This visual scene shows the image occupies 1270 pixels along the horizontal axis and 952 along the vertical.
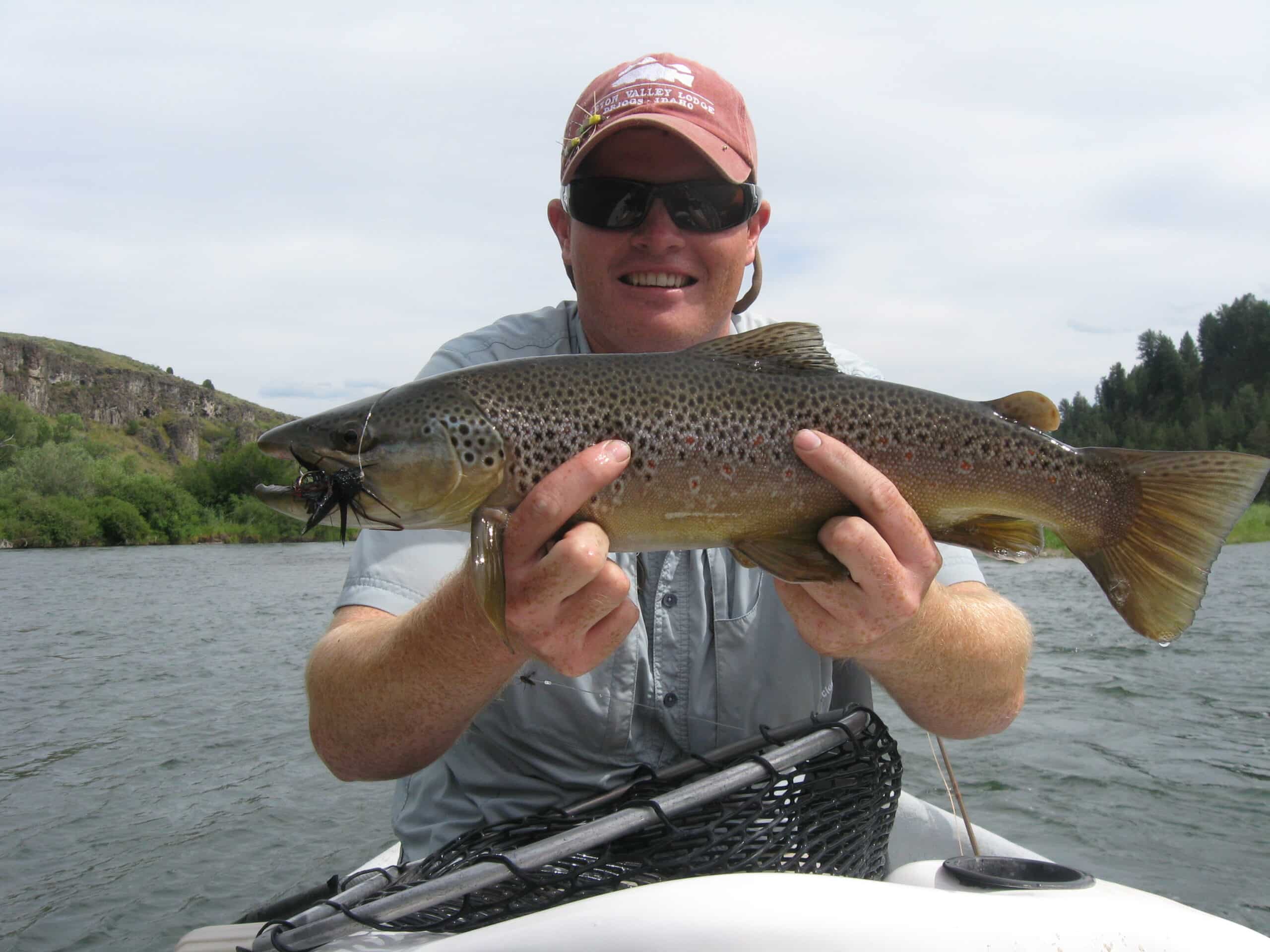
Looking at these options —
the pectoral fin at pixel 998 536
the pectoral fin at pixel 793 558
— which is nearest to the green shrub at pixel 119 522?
the pectoral fin at pixel 793 558

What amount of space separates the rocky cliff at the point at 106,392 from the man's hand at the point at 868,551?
3717 inches

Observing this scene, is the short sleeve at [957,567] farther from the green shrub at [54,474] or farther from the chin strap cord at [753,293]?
the green shrub at [54,474]

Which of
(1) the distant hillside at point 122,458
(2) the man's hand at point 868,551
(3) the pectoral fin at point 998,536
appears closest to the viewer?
(2) the man's hand at point 868,551

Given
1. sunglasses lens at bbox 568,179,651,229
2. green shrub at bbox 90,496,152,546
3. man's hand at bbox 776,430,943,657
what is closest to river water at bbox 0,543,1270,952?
man's hand at bbox 776,430,943,657

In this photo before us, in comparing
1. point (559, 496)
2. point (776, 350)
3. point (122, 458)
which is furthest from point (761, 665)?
point (122, 458)

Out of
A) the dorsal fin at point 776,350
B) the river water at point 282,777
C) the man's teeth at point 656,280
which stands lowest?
the river water at point 282,777

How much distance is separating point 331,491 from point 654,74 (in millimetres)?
1950

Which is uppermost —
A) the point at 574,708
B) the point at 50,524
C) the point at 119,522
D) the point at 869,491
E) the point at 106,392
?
the point at 106,392

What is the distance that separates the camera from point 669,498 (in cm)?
231

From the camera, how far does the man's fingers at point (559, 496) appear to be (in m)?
2.17

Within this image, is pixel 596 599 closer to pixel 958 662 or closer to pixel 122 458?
pixel 958 662

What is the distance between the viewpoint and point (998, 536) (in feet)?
8.20

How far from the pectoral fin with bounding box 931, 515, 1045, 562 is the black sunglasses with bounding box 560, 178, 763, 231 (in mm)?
1373

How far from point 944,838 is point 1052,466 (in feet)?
5.33
